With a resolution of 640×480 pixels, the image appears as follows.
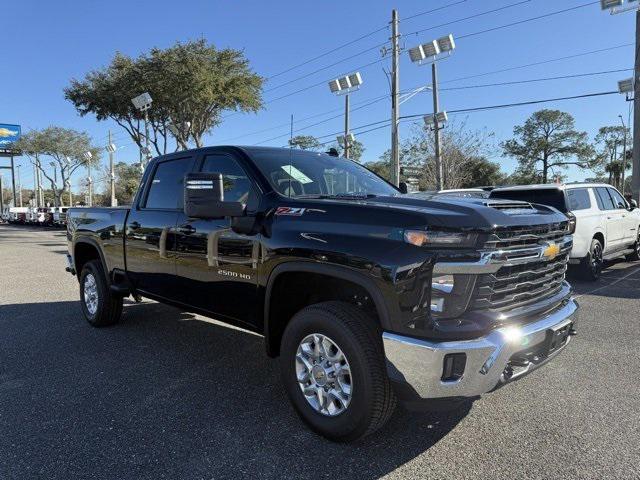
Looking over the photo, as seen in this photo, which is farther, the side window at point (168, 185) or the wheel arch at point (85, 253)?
the wheel arch at point (85, 253)

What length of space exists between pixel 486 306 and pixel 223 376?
2506 millimetres

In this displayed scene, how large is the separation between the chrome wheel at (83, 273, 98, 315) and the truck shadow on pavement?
0.58 meters

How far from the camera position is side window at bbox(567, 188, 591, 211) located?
29.1 feet

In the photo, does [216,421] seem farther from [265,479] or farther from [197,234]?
[197,234]

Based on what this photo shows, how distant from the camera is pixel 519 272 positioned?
119 inches

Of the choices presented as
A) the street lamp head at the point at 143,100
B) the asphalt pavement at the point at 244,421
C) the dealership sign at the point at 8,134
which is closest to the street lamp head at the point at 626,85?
the asphalt pavement at the point at 244,421

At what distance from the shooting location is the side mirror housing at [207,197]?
342cm

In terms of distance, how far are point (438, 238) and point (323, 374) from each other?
3.70ft

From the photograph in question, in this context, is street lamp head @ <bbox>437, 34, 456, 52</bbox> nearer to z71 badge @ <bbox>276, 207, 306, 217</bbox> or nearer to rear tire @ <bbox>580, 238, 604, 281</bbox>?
rear tire @ <bbox>580, 238, 604, 281</bbox>

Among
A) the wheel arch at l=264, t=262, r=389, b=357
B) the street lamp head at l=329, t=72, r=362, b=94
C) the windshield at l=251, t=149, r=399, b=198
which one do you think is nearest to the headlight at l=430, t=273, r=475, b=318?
the wheel arch at l=264, t=262, r=389, b=357

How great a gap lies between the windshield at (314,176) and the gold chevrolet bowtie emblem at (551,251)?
1.34m

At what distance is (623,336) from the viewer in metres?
5.51

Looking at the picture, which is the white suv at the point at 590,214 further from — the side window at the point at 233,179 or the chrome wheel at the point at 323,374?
the chrome wheel at the point at 323,374

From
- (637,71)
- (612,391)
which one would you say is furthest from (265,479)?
(637,71)
